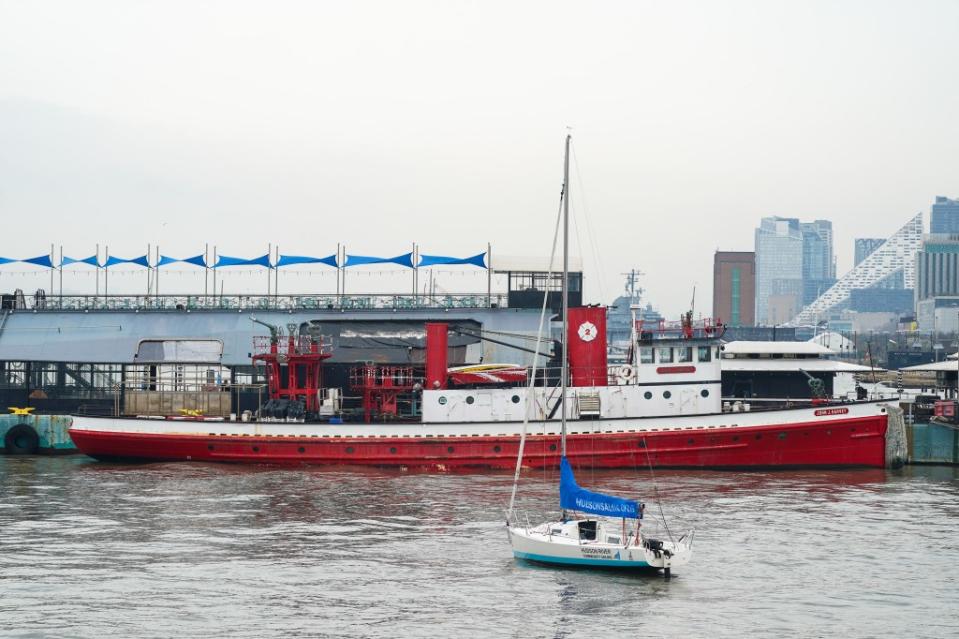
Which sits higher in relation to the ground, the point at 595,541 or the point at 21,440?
the point at 21,440

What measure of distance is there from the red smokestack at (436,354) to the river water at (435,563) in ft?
23.2

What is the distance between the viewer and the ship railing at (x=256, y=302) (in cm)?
7206

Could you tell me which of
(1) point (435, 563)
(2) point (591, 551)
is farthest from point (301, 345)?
(2) point (591, 551)

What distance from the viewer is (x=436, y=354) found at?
57094mm

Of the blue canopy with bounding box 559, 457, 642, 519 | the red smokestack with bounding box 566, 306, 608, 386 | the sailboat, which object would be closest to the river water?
the sailboat

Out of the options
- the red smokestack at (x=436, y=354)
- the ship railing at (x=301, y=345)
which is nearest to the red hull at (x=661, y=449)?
the red smokestack at (x=436, y=354)

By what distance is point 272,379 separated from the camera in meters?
60.5

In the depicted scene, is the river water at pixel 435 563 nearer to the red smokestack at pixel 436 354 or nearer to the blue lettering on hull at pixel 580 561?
the blue lettering on hull at pixel 580 561

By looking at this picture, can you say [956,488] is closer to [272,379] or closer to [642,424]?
[642,424]

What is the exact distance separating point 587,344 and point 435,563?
77.9 feet

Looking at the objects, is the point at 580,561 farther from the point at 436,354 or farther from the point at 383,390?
the point at 383,390

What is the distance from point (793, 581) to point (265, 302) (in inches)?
1826

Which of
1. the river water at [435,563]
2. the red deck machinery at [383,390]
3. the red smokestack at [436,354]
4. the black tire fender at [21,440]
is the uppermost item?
the red smokestack at [436,354]

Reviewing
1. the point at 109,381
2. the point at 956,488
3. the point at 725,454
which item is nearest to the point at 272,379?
the point at 109,381
